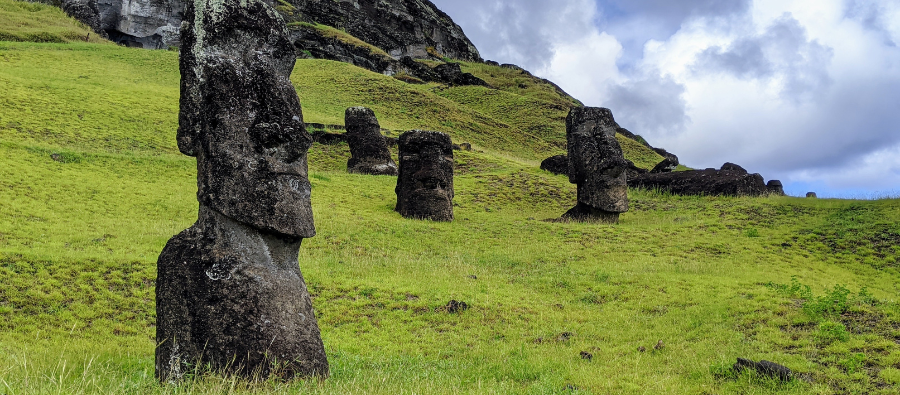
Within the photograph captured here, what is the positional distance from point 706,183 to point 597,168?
8.18 m

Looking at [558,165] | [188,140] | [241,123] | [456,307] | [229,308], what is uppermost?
[558,165]

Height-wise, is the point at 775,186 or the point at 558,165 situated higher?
the point at 775,186

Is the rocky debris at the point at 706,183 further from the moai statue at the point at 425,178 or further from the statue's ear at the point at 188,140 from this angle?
the statue's ear at the point at 188,140

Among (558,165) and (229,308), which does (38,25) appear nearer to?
(558,165)

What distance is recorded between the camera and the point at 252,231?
6.29m

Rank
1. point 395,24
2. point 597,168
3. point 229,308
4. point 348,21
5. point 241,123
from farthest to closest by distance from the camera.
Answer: point 395,24
point 348,21
point 597,168
point 241,123
point 229,308

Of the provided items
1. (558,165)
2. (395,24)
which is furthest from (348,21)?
(558,165)

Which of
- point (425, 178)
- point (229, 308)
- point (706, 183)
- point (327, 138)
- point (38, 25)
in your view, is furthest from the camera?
point (38, 25)

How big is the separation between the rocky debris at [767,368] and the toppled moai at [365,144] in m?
24.5

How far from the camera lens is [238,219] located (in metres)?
6.15

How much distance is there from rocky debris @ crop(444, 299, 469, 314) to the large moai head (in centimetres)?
507

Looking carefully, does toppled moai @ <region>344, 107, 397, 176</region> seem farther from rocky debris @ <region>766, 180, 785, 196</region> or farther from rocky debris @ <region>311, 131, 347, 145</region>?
rocky debris @ <region>766, 180, 785, 196</region>

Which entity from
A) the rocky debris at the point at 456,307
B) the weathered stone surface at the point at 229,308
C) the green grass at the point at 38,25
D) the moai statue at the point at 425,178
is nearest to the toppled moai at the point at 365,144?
the moai statue at the point at 425,178

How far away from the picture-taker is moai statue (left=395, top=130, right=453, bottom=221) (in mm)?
21172
